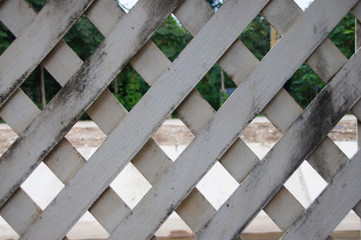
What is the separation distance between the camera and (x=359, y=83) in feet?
3.19

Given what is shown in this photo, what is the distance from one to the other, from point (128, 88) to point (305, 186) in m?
6.70

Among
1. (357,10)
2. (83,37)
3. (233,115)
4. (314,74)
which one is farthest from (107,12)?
(314,74)

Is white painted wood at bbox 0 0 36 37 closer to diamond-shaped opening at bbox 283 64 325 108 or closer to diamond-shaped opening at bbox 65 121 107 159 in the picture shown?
diamond-shaped opening at bbox 65 121 107 159

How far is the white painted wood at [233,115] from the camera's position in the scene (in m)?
0.94

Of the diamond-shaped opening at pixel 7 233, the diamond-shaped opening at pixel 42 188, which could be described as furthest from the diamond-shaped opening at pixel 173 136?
the diamond-shaped opening at pixel 7 233

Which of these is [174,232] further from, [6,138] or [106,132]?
[6,138]

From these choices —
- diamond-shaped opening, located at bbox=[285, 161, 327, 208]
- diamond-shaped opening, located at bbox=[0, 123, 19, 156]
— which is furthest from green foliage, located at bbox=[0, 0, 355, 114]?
diamond-shaped opening, located at bbox=[285, 161, 327, 208]

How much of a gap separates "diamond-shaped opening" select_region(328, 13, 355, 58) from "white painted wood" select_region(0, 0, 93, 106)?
956 centimetres

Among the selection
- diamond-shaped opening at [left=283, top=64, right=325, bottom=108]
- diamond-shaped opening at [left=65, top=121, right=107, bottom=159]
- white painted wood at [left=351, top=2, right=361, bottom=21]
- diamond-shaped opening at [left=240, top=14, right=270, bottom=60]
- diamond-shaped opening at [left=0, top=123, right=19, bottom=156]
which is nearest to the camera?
white painted wood at [left=351, top=2, right=361, bottom=21]

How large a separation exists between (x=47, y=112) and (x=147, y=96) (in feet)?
0.82

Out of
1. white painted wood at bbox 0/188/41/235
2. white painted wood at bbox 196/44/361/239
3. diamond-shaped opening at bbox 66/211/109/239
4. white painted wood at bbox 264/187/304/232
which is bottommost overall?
diamond-shaped opening at bbox 66/211/109/239

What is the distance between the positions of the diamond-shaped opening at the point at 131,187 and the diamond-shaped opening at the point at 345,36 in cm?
811

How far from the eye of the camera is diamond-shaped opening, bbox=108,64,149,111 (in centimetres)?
877

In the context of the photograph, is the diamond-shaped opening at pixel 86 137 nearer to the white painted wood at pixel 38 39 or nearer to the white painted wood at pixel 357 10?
the white painted wood at pixel 38 39
